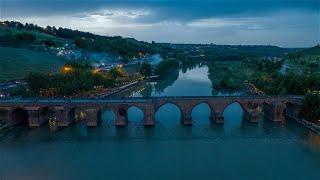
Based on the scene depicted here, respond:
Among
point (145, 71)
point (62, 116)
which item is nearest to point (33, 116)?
point (62, 116)

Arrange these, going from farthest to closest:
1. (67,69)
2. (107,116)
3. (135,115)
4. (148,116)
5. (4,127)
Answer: (67,69) → (135,115) → (107,116) → (148,116) → (4,127)

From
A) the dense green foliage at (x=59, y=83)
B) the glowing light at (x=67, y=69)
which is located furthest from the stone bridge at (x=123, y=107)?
the glowing light at (x=67, y=69)

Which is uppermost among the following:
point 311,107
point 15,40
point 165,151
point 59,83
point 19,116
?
point 15,40

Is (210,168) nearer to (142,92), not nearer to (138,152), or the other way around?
(138,152)

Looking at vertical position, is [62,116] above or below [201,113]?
above

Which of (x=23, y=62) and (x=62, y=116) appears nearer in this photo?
(x=62, y=116)

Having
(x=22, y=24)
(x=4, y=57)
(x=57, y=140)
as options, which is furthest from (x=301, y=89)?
(x=22, y=24)

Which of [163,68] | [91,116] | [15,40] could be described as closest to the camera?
[91,116]

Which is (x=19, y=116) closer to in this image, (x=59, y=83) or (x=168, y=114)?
(x=59, y=83)
